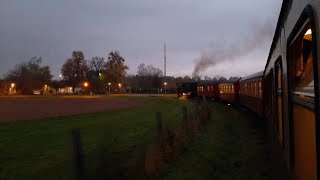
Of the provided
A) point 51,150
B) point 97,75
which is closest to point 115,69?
point 97,75

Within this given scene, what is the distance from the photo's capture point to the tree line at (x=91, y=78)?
134 metres

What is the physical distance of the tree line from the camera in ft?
438

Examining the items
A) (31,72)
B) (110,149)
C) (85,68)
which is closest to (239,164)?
(110,149)

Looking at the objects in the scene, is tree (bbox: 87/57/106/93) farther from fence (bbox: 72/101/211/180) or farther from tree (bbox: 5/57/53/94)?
fence (bbox: 72/101/211/180)

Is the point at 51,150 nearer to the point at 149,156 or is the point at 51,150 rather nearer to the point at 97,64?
the point at 149,156

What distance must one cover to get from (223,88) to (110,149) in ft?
110

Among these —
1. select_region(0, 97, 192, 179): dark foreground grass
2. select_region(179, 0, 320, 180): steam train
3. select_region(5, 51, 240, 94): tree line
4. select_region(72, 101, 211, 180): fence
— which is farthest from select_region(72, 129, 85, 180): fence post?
select_region(5, 51, 240, 94): tree line

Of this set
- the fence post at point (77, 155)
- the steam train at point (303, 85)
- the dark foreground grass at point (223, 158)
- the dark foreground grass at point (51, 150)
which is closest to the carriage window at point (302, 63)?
the steam train at point (303, 85)

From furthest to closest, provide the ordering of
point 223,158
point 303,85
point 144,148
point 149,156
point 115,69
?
point 115,69 → point 223,158 → point 149,156 → point 144,148 → point 303,85

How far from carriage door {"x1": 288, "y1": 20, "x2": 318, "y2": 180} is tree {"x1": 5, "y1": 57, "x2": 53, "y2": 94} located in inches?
5905

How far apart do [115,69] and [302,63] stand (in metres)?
130

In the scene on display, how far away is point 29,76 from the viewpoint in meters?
153

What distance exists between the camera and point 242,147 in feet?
43.8

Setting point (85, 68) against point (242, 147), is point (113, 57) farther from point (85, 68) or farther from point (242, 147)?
point (242, 147)
